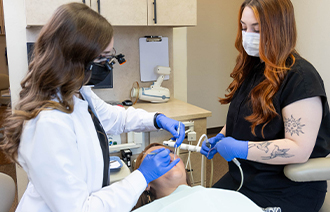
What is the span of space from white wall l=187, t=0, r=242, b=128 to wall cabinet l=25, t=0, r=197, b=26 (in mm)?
1510

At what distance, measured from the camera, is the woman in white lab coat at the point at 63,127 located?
886mm

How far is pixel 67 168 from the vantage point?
898 millimetres

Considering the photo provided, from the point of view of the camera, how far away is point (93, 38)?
0.97 metres

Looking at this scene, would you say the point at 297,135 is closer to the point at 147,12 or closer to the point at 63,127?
the point at 63,127

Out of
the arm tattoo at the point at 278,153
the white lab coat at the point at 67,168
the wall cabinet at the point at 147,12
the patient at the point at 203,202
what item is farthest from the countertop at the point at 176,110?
the white lab coat at the point at 67,168

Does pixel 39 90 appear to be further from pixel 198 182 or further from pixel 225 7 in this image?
pixel 225 7

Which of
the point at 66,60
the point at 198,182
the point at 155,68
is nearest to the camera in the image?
the point at 66,60

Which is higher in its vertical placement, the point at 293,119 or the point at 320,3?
the point at 320,3

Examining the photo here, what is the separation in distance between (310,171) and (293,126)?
200 mm

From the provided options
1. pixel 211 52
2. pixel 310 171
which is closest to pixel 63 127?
pixel 310 171

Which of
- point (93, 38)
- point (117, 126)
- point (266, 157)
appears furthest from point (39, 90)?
point (266, 157)

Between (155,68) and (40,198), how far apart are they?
1671mm

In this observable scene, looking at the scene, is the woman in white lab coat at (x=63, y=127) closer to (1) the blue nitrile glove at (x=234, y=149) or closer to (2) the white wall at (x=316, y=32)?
(1) the blue nitrile glove at (x=234, y=149)

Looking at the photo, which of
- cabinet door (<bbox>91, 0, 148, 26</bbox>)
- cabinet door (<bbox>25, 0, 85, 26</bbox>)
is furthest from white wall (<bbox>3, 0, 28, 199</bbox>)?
cabinet door (<bbox>91, 0, 148, 26</bbox>)
